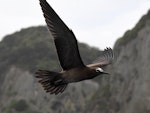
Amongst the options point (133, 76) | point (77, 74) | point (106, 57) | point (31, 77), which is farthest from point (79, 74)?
point (31, 77)

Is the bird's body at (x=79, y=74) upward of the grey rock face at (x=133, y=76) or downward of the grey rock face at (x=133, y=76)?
upward

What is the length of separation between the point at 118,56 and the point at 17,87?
44.7 ft

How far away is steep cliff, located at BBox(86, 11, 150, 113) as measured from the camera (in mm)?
34891

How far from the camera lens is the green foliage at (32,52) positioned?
54.1 metres

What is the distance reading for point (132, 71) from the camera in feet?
123

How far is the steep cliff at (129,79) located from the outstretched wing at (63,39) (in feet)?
76.4

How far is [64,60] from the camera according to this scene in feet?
35.3

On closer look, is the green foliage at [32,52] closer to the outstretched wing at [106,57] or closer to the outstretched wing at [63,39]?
the outstretched wing at [106,57]

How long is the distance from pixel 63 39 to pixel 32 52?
46991 mm

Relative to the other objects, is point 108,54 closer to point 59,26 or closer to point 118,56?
point 59,26

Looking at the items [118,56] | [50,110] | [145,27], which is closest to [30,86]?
[50,110]

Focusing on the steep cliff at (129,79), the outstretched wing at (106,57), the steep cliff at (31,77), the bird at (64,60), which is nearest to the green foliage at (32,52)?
the steep cliff at (31,77)

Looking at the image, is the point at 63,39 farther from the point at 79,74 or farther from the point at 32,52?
the point at 32,52

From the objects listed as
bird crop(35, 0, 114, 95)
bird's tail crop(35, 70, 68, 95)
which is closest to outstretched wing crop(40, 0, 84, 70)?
bird crop(35, 0, 114, 95)
